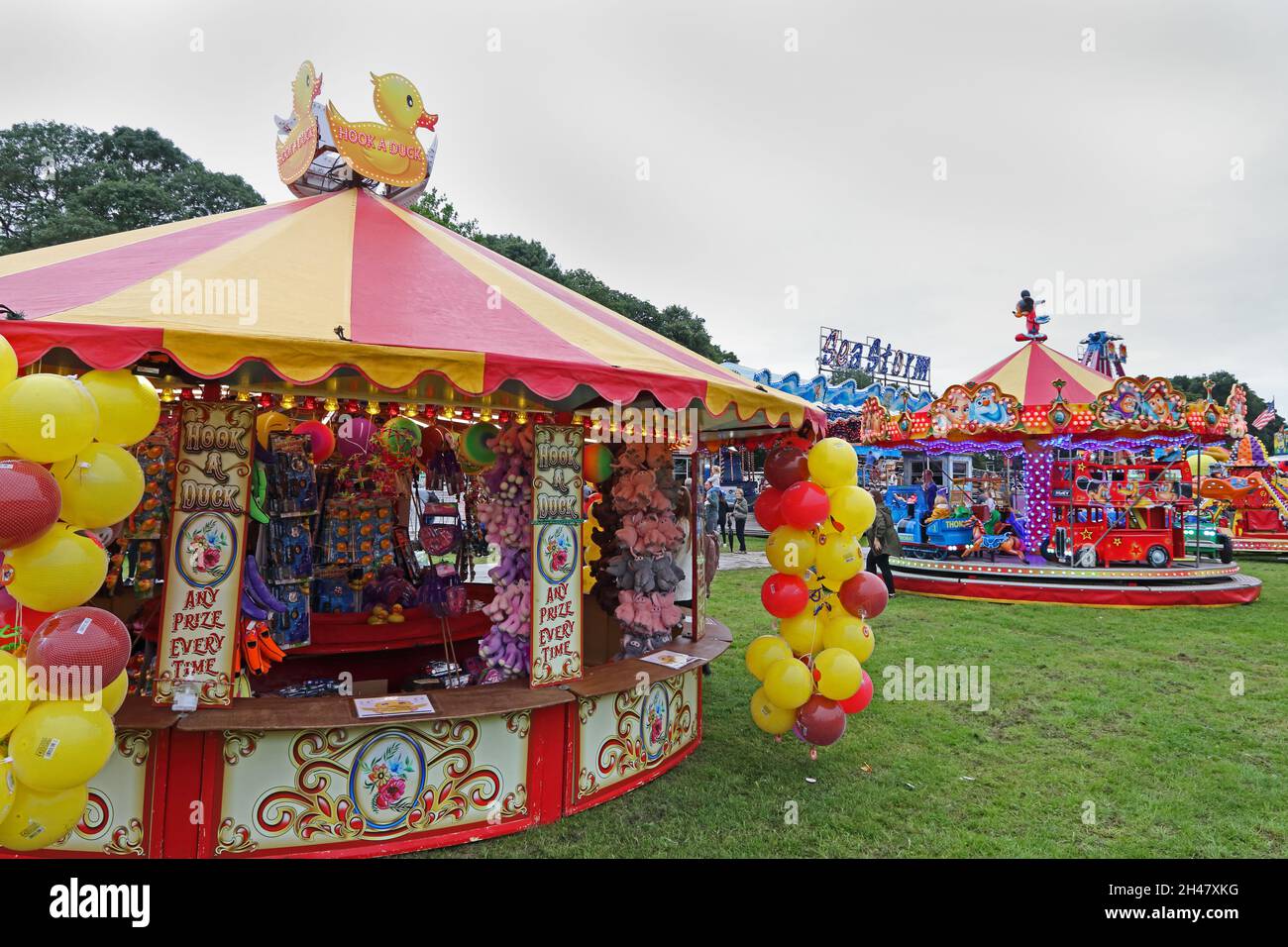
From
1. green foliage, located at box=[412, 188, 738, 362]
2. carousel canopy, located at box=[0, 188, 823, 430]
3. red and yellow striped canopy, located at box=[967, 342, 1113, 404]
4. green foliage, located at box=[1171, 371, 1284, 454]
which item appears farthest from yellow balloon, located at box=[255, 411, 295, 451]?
green foliage, located at box=[1171, 371, 1284, 454]

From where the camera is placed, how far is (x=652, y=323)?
3775 cm

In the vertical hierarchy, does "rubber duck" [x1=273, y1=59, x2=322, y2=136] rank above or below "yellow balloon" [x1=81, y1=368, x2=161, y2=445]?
above

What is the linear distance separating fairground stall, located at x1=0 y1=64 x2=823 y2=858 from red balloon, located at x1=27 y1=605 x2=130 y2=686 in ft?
0.05

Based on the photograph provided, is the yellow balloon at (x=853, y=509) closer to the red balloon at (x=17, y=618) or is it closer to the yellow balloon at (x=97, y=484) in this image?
the yellow balloon at (x=97, y=484)

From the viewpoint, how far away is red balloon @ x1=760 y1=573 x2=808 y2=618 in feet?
16.4

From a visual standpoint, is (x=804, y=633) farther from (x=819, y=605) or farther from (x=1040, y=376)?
(x=1040, y=376)

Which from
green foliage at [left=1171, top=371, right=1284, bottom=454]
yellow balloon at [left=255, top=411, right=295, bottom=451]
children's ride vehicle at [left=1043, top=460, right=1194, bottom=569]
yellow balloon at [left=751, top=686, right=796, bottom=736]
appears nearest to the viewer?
yellow balloon at [left=751, top=686, right=796, bottom=736]

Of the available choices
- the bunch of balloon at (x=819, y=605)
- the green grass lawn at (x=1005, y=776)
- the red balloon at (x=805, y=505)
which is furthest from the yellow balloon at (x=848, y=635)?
the green grass lawn at (x=1005, y=776)

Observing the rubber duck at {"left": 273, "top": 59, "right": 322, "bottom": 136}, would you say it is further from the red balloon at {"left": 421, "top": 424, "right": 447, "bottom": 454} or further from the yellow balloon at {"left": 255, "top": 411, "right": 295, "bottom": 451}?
the red balloon at {"left": 421, "top": 424, "right": 447, "bottom": 454}

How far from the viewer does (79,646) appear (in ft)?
9.11

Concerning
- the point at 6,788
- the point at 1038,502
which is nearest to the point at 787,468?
the point at 6,788

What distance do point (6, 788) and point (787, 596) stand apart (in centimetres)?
415
